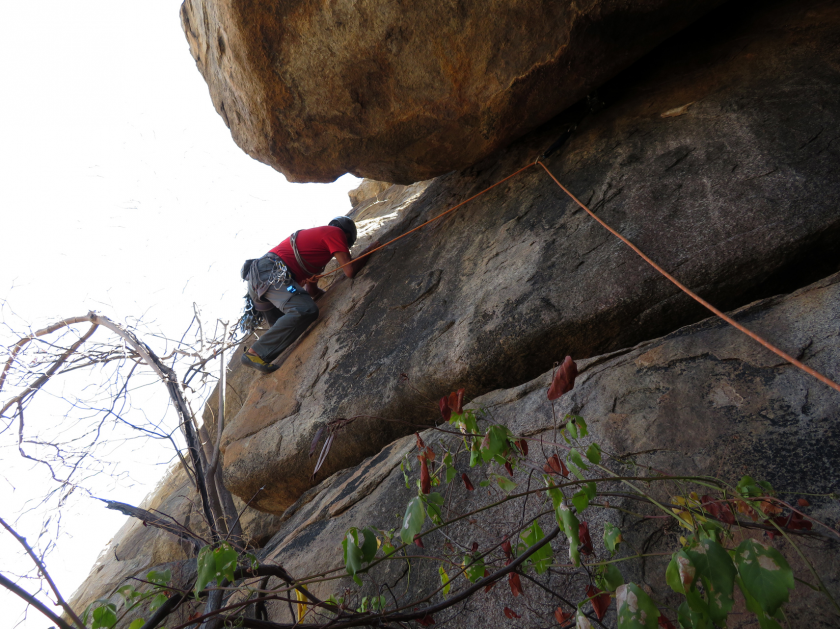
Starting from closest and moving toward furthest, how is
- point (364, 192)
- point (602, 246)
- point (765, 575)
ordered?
point (765, 575), point (602, 246), point (364, 192)

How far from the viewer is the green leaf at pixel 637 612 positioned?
876mm

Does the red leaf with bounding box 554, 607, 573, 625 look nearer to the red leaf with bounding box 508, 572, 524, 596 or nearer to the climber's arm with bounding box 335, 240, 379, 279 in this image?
the red leaf with bounding box 508, 572, 524, 596

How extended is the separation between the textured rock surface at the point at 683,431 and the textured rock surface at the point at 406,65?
1966mm

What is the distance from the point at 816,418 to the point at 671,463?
1.51 ft

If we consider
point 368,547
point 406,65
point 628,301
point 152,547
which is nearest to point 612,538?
point 368,547

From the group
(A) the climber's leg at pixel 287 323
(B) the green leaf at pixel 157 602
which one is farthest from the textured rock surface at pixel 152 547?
(B) the green leaf at pixel 157 602

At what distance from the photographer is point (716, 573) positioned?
0.87 metres

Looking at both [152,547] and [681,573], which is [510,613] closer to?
[681,573]

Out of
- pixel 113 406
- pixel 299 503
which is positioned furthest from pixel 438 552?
pixel 113 406

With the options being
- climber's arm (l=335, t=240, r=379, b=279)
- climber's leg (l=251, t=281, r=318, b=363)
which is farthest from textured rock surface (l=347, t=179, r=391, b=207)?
climber's leg (l=251, t=281, r=318, b=363)

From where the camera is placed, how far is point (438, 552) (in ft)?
6.43

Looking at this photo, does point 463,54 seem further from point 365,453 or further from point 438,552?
point 438,552

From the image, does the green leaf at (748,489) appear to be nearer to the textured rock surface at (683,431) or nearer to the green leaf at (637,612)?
the textured rock surface at (683,431)

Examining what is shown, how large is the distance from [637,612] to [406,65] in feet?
10.7
